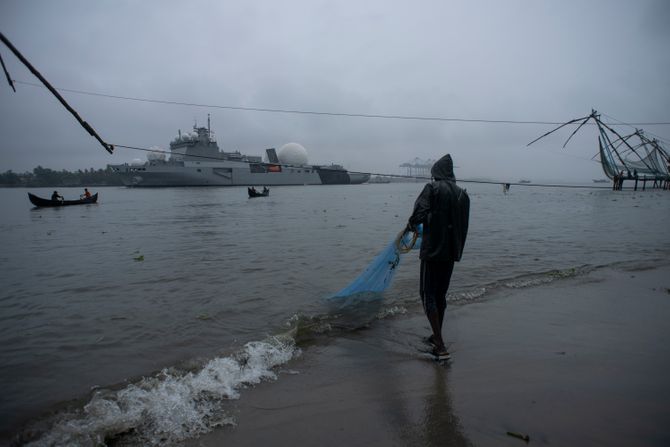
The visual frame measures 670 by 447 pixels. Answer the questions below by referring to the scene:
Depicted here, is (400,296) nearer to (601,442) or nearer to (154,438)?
(601,442)

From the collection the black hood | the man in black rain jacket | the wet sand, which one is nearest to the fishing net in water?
the wet sand

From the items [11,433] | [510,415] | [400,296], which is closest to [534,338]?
[510,415]

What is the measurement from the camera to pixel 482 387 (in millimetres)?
2846

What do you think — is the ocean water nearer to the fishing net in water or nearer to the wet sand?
the fishing net in water

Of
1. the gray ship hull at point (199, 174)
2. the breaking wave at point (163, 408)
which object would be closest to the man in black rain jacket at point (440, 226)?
the breaking wave at point (163, 408)

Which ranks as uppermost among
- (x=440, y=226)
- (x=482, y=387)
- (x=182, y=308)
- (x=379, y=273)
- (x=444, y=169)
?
(x=444, y=169)

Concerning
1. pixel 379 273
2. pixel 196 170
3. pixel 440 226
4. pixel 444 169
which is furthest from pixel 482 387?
pixel 196 170

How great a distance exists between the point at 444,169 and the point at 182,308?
4.03 metres

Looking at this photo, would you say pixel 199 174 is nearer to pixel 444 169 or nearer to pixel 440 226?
pixel 444 169

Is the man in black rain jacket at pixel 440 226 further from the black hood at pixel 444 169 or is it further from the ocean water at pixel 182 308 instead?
the ocean water at pixel 182 308

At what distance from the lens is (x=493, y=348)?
3582 millimetres

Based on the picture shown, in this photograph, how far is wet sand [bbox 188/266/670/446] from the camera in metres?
2.29

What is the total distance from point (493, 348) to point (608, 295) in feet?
9.31

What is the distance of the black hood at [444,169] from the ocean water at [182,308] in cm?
200
